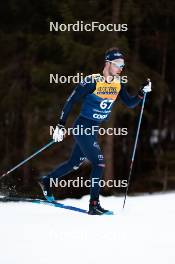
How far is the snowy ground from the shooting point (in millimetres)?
4340

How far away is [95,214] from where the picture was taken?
20.2ft

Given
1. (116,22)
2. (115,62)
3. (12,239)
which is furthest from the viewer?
(116,22)

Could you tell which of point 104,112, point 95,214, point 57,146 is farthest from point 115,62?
point 57,146

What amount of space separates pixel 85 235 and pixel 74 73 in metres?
9.97

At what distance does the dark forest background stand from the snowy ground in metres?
6.41

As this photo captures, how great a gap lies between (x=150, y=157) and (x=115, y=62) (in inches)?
565

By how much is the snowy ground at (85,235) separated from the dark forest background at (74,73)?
21.0 feet

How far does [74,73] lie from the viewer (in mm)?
14547

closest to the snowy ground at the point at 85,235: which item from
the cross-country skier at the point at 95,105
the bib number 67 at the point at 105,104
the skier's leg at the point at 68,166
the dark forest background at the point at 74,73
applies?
the skier's leg at the point at 68,166

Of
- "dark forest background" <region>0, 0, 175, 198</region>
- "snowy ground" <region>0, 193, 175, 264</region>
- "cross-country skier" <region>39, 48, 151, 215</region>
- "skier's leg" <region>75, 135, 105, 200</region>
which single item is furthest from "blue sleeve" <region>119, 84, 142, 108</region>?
"dark forest background" <region>0, 0, 175, 198</region>

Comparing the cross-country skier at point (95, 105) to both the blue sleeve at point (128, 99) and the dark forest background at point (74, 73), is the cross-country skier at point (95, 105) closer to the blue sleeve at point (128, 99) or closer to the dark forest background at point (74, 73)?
the blue sleeve at point (128, 99)

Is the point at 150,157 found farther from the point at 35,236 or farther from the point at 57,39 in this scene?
the point at 35,236

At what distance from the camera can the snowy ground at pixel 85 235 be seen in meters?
4.34

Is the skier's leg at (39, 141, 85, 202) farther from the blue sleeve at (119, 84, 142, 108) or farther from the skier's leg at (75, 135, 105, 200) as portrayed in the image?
the blue sleeve at (119, 84, 142, 108)
